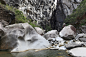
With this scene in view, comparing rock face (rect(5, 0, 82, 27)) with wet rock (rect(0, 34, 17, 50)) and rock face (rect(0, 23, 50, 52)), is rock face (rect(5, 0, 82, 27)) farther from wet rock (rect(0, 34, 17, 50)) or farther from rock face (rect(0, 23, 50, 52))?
wet rock (rect(0, 34, 17, 50))

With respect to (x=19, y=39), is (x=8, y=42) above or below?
below

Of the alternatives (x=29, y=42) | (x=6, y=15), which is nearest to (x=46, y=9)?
(x=6, y=15)

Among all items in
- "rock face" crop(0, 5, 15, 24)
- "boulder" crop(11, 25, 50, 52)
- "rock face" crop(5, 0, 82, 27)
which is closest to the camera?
"boulder" crop(11, 25, 50, 52)

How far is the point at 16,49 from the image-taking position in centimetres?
488

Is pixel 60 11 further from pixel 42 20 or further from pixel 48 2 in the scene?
pixel 42 20

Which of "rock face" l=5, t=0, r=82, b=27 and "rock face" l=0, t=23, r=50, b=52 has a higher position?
"rock face" l=5, t=0, r=82, b=27

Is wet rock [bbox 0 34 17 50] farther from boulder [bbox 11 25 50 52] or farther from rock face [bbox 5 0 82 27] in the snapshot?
rock face [bbox 5 0 82 27]

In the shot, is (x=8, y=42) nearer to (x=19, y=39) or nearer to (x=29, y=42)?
(x=19, y=39)

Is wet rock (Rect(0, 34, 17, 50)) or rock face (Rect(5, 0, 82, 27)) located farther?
rock face (Rect(5, 0, 82, 27))

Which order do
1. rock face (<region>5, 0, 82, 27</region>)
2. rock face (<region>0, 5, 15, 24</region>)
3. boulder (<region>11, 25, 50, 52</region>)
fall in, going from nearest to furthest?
1. boulder (<region>11, 25, 50, 52</region>)
2. rock face (<region>0, 5, 15, 24</region>)
3. rock face (<region>5, 0, 82, 27</region>)

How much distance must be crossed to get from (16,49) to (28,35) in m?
1.58

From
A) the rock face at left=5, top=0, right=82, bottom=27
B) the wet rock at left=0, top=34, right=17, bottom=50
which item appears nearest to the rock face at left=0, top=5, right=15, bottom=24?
the wet rock at left=0, top=34, right=17, bottom=50

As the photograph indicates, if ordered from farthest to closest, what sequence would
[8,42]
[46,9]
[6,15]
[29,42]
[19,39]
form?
[46,9] < [6,15] < [29,42] < [19,39] < [8,42]

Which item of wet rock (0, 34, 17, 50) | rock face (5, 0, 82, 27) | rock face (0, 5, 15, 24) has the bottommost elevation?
wet rock (0, 34, 17, 50)
